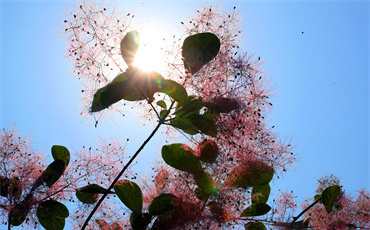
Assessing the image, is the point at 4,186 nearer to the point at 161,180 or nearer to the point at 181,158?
the point at 161,180

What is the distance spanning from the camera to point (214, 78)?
183cm

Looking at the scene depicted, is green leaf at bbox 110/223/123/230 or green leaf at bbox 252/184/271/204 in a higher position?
green leaf at bbox 252/184/271/204

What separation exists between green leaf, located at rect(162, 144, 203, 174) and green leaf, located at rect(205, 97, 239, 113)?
32cm

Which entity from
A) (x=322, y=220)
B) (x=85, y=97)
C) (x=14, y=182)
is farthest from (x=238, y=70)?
(x=14, y=182)

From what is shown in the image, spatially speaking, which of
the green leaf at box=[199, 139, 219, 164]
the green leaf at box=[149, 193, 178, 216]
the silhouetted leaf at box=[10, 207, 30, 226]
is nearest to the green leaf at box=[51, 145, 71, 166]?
the silhouetted leaf at box=[10, 207, 30, 226]

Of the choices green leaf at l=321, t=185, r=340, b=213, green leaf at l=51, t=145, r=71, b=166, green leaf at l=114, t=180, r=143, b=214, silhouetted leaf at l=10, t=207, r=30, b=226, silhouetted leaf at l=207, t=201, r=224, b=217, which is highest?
green leaf at l=321, t=185, r=340, b=213

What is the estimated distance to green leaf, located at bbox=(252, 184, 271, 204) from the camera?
2123mm

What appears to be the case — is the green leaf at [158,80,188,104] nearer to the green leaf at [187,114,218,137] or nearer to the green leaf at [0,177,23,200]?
the green leaf at [187,114,218,137]

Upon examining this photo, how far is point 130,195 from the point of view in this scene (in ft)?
6.40

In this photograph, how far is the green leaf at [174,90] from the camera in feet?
5.60

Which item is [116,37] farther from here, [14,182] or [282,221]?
[282,221]

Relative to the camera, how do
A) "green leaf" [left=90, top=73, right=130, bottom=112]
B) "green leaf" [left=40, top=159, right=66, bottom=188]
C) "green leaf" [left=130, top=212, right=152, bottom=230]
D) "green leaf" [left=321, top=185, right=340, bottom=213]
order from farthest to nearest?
"green leaf" [left=321, top=185, right=340, bottom=213], "green leaf" [left=40, top=159, right=66, bottom=188], "green leaf" [left=130, top=212, right=152, bottom=230], "green leaf" [left=90, top=73, right=130, bottom=112]

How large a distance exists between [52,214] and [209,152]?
1.22m

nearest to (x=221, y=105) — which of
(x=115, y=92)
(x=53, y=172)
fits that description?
(x=115, y=92)
